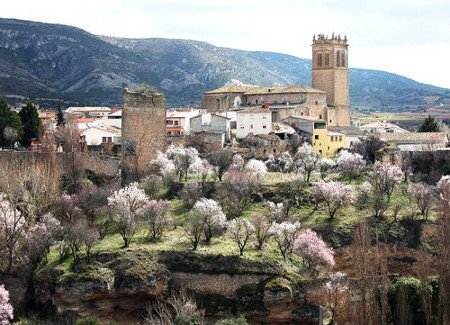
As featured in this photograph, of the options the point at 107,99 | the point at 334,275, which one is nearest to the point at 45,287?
the point at 334,275

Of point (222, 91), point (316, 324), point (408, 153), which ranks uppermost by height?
point (222, 91)

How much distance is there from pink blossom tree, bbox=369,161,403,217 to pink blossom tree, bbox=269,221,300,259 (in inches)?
230

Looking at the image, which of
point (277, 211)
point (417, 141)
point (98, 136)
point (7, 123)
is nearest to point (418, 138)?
point (417, 141)

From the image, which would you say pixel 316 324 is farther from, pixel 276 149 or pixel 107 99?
pixel 107 99

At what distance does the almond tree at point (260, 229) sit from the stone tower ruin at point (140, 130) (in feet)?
40.7

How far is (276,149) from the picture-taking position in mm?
53062

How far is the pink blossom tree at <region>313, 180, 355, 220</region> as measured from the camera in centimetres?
4012

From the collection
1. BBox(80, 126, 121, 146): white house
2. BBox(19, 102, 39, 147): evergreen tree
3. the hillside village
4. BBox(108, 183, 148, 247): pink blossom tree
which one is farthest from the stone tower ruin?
BBox(19, 102, 39, 147): evergreen tree

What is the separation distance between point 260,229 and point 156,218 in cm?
528

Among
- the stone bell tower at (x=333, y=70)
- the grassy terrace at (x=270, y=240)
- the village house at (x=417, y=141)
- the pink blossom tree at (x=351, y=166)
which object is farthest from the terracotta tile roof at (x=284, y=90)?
the grassy terrace at (x=270, y=240)

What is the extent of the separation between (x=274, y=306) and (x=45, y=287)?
33.8 feet

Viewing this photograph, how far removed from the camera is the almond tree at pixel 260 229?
36.2 metres

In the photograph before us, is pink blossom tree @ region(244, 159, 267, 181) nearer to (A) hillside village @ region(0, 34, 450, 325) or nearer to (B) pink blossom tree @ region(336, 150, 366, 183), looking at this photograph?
(A) hillside village @ region(0, 34, 450, 325)

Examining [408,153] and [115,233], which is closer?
[115,233]
